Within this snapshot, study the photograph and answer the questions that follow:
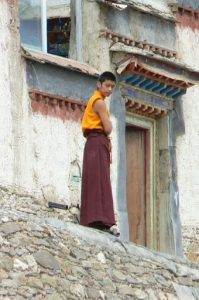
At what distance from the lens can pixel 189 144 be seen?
26203mm

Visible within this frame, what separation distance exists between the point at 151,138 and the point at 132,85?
38.4 inches

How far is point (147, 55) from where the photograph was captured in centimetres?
2462

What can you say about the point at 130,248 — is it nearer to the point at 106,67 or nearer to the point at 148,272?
the point at 148,272

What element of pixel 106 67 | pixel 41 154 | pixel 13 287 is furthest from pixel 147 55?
pixel 13 287

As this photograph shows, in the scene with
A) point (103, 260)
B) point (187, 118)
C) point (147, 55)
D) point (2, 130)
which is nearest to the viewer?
point (103, 260)

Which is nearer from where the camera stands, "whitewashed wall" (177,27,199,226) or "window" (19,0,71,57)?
"window" (19,0,71,57)

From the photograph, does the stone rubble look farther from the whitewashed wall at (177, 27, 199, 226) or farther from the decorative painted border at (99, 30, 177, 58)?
the whitewashed wall at (177, 27, 199, 226)

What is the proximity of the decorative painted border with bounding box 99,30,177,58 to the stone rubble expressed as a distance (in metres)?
4.64

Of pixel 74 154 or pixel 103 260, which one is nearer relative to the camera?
pixel 103 260

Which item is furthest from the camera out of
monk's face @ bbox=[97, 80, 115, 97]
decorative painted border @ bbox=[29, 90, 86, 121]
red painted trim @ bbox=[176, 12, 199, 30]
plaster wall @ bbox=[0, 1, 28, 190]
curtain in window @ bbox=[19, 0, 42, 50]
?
red painted trim @ bbox=[176, 12, 199, 30]

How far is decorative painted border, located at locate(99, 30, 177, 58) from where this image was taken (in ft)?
81.0

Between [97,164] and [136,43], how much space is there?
441cm

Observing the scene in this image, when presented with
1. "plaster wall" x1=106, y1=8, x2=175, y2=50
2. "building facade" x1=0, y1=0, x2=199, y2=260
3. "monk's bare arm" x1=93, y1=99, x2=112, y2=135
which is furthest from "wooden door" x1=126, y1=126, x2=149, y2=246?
"monk's bare arm" x1=93, y1=99, x2=112, y2=135

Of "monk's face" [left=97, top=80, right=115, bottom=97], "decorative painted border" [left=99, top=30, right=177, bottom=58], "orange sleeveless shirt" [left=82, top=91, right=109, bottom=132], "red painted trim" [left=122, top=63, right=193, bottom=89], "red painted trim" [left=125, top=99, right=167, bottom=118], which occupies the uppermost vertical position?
"decorative painted border" [left=99, top=30, right=177, bottom=58]
